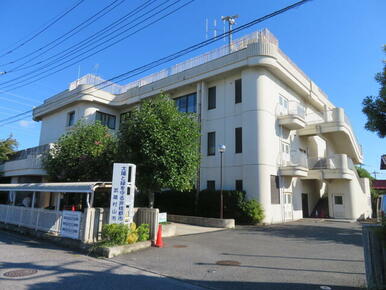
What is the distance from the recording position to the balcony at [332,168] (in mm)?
20812

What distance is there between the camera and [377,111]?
8.37m

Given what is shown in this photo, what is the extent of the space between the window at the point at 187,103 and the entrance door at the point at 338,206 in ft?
45.5

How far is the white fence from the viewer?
1184cm

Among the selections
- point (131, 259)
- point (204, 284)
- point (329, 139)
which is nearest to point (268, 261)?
point (204, 284)

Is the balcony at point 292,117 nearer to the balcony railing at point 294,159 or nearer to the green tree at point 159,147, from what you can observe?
the balcony railing at point 294,159

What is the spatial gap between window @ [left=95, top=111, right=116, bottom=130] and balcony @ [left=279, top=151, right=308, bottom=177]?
17.3 metres

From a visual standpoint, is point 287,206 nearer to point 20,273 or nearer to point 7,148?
point 20,273

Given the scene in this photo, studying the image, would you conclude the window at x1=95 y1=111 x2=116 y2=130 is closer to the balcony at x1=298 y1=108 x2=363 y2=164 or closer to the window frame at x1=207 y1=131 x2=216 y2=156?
the window frame at x1=207 y1=131 x2=216 y2=156

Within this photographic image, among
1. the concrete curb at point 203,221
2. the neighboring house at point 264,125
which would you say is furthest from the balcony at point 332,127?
the concrete curb at point 203,221

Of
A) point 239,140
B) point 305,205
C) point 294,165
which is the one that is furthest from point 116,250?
point 305,205

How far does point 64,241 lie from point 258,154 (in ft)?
41.2

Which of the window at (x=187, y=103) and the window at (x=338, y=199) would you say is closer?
the window at (x=338, y=199)

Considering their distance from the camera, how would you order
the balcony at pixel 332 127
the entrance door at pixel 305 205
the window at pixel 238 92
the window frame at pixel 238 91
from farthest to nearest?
1. the entrance door at pixel 305 205
2. the balcony at pixel 332 127
3. the window at pixel 238 92
4. the window frame at pixel 238 91

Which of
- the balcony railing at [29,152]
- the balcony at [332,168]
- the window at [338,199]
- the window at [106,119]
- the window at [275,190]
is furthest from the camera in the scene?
the window at [106,119]
